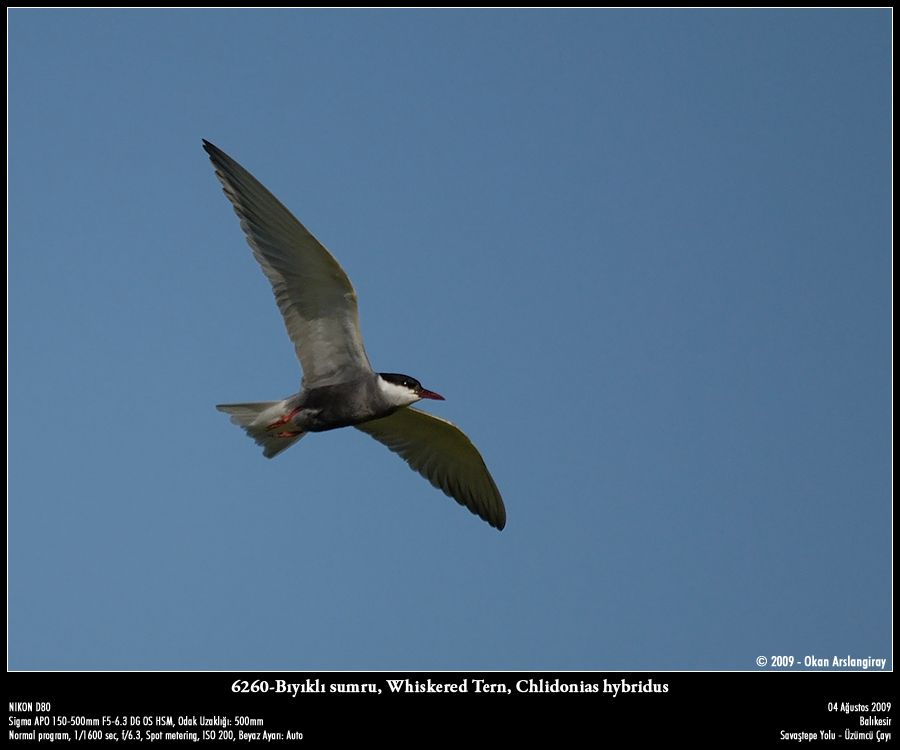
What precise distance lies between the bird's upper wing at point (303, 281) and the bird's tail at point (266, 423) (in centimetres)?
47

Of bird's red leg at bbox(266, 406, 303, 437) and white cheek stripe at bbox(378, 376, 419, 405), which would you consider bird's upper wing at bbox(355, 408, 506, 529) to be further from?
bird's red leg at bbox(266, 406, 303, 437)

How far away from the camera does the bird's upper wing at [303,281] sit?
1215 centimetres

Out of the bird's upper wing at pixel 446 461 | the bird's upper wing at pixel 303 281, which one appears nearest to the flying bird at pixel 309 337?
the bird's upper wing at pixel 303 281

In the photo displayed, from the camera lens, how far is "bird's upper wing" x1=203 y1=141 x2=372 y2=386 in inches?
478

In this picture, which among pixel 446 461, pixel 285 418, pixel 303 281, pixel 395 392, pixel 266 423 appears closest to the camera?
pixel 303 281

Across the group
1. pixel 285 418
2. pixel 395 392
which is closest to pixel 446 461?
pixel 395 392

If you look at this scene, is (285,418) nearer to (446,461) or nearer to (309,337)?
(309,337)

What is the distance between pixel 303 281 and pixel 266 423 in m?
1.52

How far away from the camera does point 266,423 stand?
1316 centimetres

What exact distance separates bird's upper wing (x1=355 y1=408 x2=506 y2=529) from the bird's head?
1.49m

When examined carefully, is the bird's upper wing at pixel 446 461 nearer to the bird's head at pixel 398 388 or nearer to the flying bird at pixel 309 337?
the flying bird at pixel 309 337
